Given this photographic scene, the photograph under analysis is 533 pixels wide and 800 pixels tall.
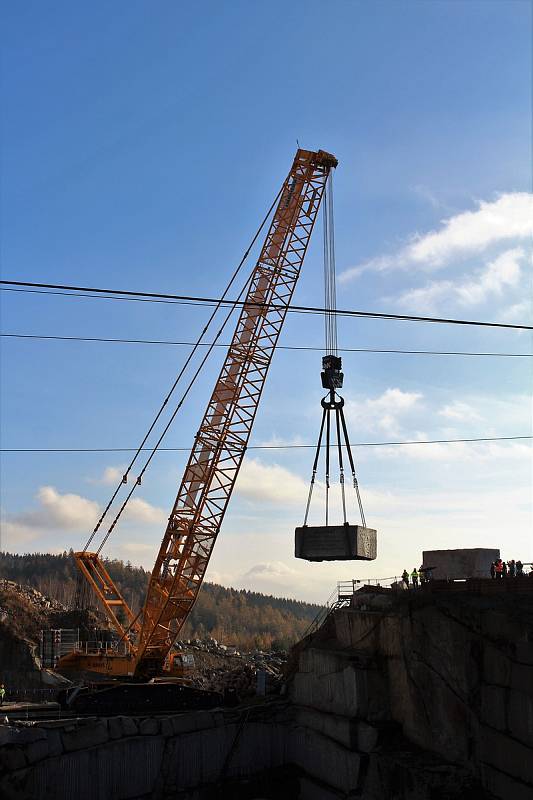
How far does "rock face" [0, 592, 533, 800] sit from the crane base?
1.64 metres

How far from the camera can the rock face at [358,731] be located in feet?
54.2

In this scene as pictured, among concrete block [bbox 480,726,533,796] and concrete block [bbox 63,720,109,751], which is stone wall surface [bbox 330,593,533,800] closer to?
concrete block [bbox 480,726,533,796]

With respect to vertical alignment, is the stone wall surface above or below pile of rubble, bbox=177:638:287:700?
above

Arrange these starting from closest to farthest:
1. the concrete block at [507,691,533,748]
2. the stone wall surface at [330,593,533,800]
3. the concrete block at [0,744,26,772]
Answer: the concrete block at [507,691,533,748] → the stone wall surface at [330,593,533,800] → the concrete block at [0,744,26,772]

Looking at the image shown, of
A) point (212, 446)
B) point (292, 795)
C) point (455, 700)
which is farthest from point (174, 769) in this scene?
point (212, 446)

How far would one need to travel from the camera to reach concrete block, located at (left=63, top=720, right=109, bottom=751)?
797 inches

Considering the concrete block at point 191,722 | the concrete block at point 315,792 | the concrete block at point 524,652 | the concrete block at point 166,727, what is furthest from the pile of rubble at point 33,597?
the concrete block at point 524,652

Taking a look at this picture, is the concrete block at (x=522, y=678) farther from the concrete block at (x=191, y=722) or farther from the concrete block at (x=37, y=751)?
the concrete block at (x=37, y=751)

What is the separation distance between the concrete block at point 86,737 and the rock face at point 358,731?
29mm

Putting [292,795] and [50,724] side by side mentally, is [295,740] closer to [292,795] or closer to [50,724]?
[292,795]

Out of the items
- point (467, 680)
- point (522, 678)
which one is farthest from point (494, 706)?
point (522, 678)

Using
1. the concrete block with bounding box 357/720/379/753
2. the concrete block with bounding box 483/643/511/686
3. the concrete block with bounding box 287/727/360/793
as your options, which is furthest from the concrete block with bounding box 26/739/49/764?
the concrete block with bounding box 483/643/511/686

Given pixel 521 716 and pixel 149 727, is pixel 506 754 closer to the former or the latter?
pixel 521 716

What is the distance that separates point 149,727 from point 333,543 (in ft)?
24.9
